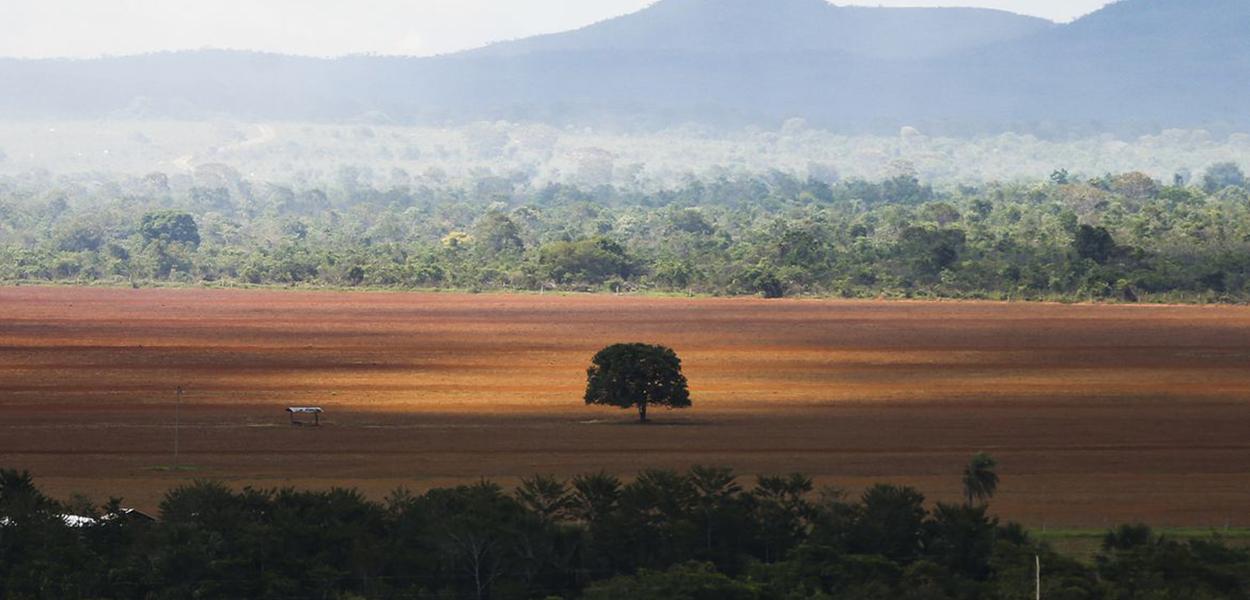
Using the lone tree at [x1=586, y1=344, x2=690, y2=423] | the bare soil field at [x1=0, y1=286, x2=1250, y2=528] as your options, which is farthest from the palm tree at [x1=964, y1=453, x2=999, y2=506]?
the lone tree at [x1=586, y1=344, x2=690, y2=423]

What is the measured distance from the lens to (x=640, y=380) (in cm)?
6769

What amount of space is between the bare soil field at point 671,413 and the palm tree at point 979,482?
25.7 inches

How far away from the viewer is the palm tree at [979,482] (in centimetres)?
4812

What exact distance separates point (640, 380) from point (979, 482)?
67.6ft

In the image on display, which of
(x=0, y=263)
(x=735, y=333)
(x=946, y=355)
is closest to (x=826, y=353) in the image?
(x=946, y=355)

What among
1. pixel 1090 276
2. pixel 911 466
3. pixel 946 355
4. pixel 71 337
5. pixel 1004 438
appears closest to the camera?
pixel 911 466

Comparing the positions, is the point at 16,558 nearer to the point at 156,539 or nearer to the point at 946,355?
the point at 156,539

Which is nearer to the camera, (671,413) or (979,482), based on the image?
(979,482)

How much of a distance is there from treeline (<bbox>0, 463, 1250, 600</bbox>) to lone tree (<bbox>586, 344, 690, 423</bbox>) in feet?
79.1

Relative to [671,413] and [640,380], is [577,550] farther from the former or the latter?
[671,413]

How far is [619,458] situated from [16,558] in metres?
21.4

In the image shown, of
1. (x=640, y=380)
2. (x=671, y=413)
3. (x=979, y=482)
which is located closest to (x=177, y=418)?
(x=640, y=380)

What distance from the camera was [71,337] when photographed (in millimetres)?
106062

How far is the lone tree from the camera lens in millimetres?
67312
